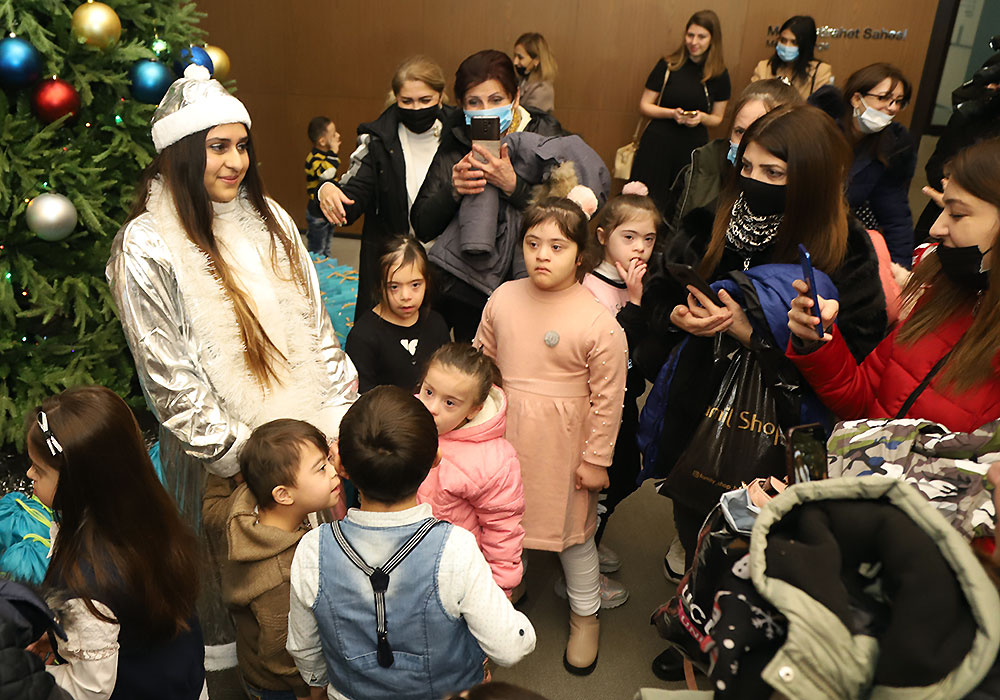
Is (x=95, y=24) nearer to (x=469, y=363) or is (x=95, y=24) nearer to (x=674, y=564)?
(x=469, y=363)

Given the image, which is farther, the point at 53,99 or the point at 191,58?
the point at 191,58

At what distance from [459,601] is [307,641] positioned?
1.19 ft

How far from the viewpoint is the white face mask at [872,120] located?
10.8 ft

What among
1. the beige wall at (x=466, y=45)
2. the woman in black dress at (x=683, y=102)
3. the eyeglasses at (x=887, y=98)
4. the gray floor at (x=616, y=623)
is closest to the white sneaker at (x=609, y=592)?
the gray floor at (x=616, y=623)

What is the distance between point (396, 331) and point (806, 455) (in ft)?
5.38

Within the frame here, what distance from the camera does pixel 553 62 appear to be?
221 inches

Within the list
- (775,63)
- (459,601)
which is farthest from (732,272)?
(775,63)

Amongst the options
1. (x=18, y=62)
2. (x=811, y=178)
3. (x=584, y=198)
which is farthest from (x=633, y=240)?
(x=18, y=62)

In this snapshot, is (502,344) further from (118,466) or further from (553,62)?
(553,62)

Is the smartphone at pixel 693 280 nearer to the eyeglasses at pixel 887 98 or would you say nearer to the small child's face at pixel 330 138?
the eyeglasses at pixel 887 98

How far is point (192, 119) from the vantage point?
203 cm

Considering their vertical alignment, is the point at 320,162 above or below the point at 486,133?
below

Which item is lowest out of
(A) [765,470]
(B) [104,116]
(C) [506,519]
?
(C) [506,519]

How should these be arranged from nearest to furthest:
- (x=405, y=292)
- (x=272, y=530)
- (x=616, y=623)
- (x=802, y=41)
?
(x=272, y=530) < (x=405, y=292) < (x=616, y=623) < (x=802, y=41)
